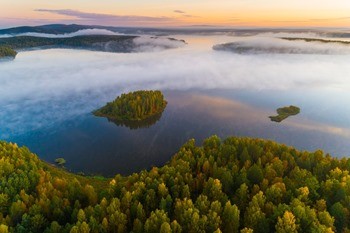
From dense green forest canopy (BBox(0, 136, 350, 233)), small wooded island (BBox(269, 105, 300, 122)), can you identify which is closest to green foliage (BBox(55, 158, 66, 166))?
dense green forest canopy (BBox(0, 136, 350, 233))

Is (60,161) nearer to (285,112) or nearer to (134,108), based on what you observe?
(134,108)

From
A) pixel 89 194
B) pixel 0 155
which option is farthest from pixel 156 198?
pixel 0 155

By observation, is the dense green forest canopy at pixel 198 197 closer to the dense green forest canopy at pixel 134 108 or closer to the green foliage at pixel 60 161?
the green foliage at pixel 60 161

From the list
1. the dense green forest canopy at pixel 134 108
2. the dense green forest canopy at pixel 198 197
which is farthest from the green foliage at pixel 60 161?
the dense green forest canopy at pixel 134 108

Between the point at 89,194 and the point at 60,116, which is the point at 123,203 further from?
the point at 60,116

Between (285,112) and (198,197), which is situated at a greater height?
(198,197)

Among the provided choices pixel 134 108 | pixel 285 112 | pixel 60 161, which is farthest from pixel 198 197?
pixel 285 112
